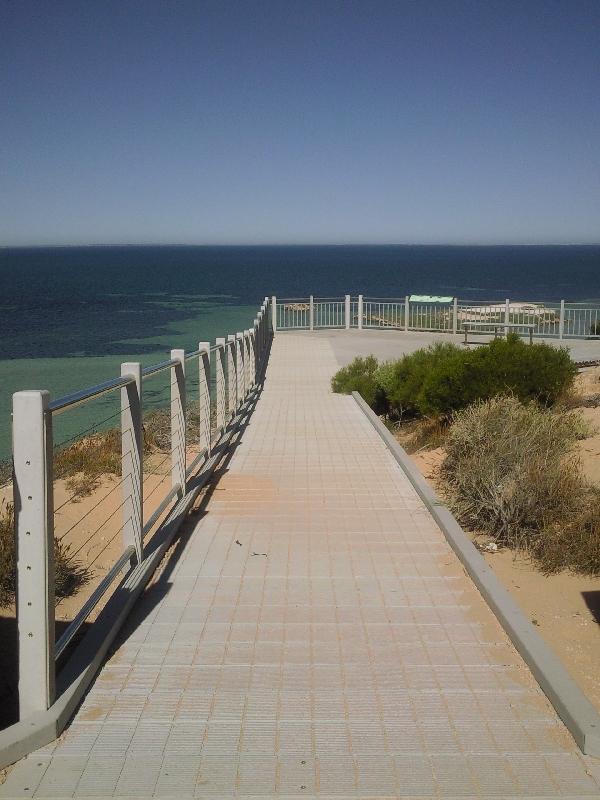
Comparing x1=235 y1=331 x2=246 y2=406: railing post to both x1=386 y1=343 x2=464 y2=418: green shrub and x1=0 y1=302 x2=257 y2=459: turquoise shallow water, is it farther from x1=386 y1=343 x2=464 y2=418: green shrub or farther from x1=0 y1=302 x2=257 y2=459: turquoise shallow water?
x1=386 y1=343 x2=464 y2=418: green shrub

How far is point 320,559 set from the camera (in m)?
6.35

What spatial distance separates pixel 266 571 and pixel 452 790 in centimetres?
288

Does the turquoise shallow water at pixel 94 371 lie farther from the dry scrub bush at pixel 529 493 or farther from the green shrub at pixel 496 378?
the dry scrub bush at pixel 529 493

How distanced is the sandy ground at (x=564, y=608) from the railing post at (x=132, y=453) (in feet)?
9.24

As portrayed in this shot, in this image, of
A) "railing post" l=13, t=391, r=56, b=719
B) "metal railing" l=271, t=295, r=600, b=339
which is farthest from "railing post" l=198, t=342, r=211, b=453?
"metal railing" l=271, t=295, r=600, b=339

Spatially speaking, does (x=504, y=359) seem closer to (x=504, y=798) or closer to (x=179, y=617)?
(x=179, y=617)

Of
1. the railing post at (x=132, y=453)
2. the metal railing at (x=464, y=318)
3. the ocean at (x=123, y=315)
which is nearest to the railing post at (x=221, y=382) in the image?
the railing post at (x=132, y=453)

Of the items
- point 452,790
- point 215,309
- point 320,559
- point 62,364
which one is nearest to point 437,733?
point 452,790

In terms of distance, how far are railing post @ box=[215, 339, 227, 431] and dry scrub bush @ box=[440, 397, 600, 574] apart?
3.40 metres

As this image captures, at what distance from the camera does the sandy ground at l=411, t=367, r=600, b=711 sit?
522 cm

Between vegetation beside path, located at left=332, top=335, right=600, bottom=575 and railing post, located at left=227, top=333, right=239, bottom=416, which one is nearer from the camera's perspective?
vegetation beside path, located at left=332, top=335, right=600, bottom=575

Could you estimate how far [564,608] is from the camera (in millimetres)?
6121

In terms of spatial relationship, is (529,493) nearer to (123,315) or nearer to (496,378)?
(496,378)

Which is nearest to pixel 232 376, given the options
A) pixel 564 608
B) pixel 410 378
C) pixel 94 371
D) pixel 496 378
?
pixel 410 378
